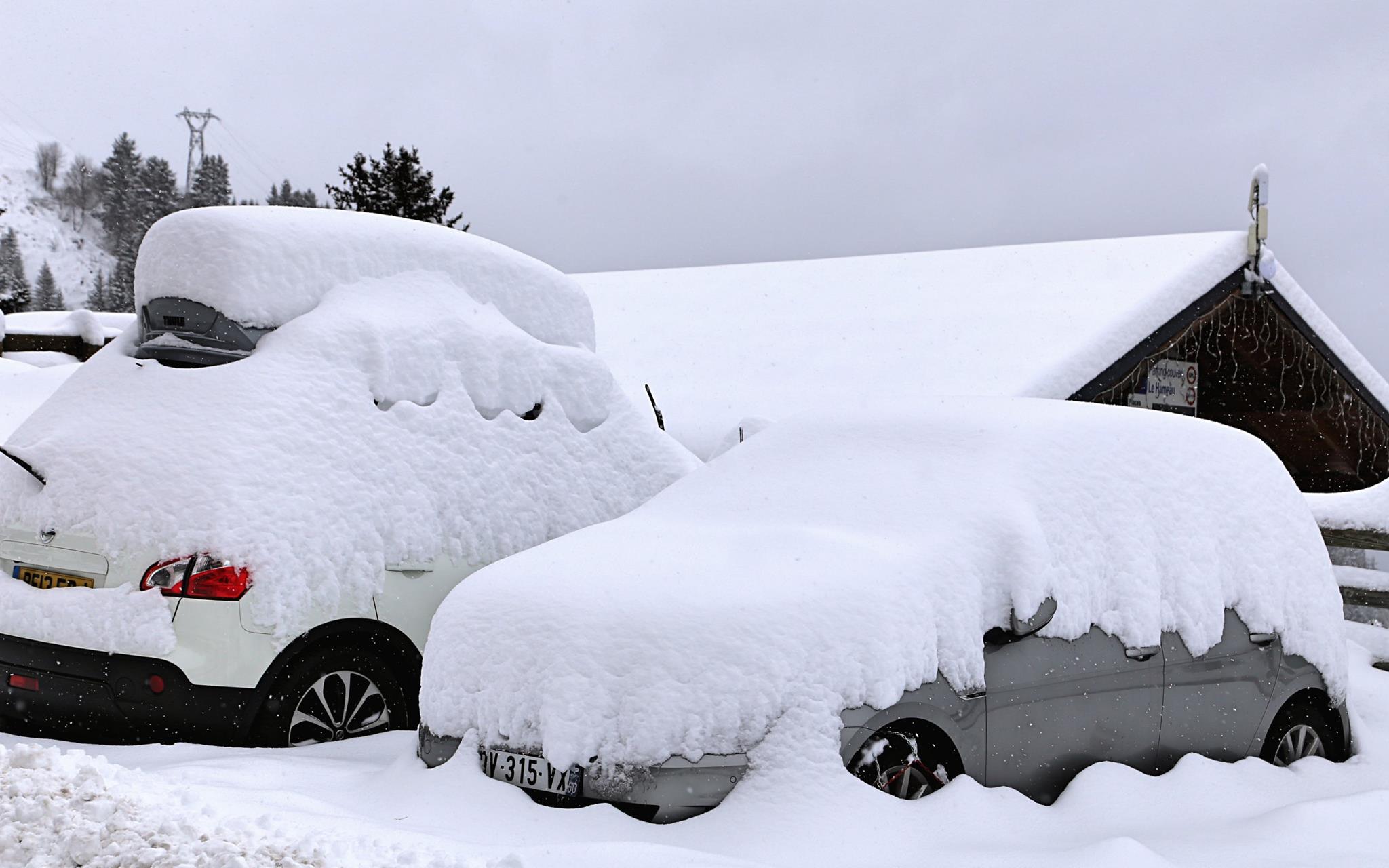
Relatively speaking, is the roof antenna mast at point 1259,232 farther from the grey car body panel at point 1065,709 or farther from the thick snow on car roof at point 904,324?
the grey car body panel at point 1065,709

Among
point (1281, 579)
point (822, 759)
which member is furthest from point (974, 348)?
point (822, 759)

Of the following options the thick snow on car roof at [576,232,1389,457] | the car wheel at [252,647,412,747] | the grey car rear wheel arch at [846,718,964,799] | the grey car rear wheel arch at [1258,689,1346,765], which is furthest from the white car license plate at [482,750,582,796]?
Answer: the thick snow on car roof at [576,232,1389,457]

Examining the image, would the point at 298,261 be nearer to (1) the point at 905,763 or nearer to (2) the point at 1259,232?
(1) the point at 905,763

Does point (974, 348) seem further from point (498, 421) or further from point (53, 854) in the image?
point (53, 854)

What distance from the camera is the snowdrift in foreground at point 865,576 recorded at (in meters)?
3.55

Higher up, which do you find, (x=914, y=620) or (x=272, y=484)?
(x=272, y=484)

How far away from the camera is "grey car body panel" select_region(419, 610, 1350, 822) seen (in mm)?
3521

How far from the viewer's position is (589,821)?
3455mm

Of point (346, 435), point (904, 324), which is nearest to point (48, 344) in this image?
point (904, 324)

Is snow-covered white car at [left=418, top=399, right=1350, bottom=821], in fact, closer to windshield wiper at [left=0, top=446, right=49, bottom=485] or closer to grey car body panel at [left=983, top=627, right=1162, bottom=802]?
grey car body panel at [left=983, top=627, right=1162, bottom=802]

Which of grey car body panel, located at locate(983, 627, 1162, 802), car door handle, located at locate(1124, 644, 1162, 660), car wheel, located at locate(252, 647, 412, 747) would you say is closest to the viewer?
grey car body panel, located at locate(983, 627, 1162, 802)

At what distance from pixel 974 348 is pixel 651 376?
183 inches

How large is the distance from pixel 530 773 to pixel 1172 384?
1286cm

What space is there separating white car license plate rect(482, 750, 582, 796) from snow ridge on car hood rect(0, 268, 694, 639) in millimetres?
1393
